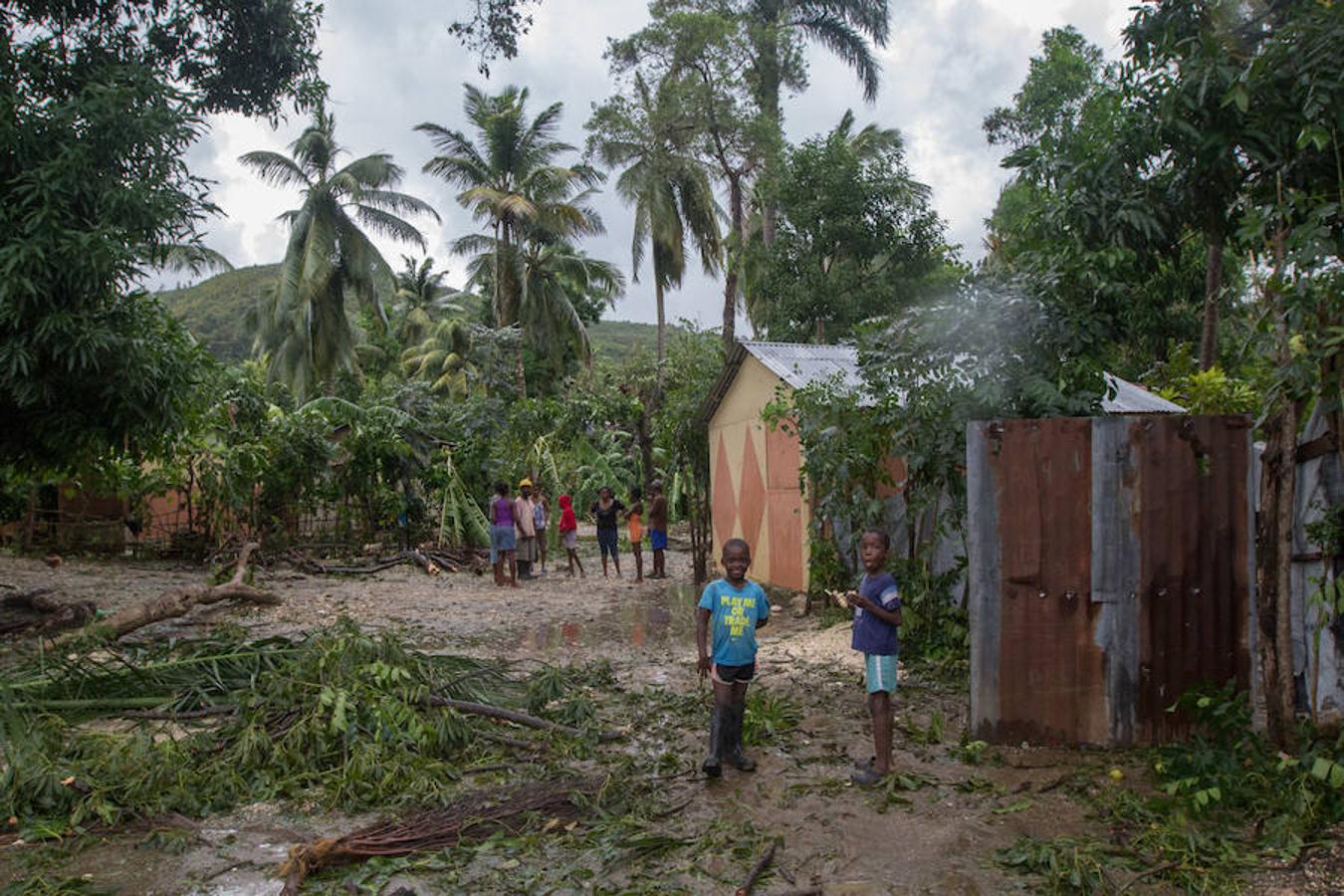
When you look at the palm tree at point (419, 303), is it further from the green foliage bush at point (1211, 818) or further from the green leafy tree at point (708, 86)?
the green foliage bush at point (1211, 818)

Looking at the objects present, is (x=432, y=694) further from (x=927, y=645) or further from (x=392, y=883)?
(x=927, y=645)

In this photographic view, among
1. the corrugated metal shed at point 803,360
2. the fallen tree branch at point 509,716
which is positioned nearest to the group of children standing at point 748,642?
the fallen tree branch at point 509,716

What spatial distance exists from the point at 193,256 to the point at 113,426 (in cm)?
179

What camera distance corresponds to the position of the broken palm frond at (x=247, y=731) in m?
4.76

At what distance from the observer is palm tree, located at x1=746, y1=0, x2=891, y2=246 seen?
86.4 ft

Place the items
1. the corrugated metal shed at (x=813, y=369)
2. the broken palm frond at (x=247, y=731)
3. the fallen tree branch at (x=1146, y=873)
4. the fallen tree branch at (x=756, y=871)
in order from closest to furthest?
1. the fallen tree branch at (x=1146, y=873)
2. the fallen tree branch at (x=756, y=871)
3. the broken palm frond at (x=247, y=731)
4. the corrugated metal shed at (x=813, y=369)

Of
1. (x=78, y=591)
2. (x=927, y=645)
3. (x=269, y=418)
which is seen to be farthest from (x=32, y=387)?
(x=269, y=418)

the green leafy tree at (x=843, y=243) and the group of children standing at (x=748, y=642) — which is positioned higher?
the green leafy tree at (x=843, y=243)

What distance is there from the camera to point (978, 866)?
3.96 m

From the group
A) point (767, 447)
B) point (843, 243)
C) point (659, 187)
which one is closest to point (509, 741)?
point (767, 447)

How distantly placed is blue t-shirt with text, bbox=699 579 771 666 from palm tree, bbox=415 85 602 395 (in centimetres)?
2342

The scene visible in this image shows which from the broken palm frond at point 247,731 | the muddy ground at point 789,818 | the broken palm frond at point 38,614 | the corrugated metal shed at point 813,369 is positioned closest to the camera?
the muddy ground at point 789,818

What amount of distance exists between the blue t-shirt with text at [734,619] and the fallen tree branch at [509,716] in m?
1.13

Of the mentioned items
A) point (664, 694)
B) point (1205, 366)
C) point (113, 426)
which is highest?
point (1205, 366)
